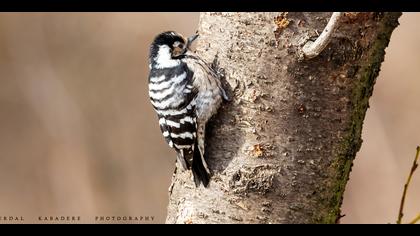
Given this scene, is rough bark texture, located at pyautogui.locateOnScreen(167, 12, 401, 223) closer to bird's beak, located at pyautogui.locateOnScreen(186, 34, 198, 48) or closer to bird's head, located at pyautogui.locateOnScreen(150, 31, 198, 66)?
bird's beak, located at pyautogui.locateOnScreen(186, 34, 198, 48)

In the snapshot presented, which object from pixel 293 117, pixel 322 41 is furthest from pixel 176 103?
pixel 322 41

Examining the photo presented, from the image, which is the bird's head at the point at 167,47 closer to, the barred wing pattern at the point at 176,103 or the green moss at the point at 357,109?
the barred wing pattern at the point at 176,103

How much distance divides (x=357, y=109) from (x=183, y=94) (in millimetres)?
748

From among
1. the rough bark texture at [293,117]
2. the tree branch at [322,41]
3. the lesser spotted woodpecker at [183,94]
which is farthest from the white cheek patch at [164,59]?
the tree branch at [322,41]

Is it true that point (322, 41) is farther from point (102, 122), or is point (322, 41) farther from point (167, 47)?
point (102, 122)

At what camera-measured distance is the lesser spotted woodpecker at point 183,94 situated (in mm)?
2199

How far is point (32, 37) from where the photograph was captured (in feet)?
19.1

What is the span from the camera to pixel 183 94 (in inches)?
98.6

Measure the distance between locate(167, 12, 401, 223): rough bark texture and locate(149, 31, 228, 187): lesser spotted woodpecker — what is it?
15 centimetres

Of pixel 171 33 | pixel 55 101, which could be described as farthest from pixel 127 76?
pixel 171 33

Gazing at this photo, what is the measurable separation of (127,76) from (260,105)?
150 inches

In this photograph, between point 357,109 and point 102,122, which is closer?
point 357,109

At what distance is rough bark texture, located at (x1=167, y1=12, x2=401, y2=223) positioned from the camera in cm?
191

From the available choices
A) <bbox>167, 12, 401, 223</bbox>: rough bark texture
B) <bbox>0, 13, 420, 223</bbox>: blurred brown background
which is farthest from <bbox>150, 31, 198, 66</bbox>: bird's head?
<bbox>0, 13, 420, 223</bbox>: blurred brown background
